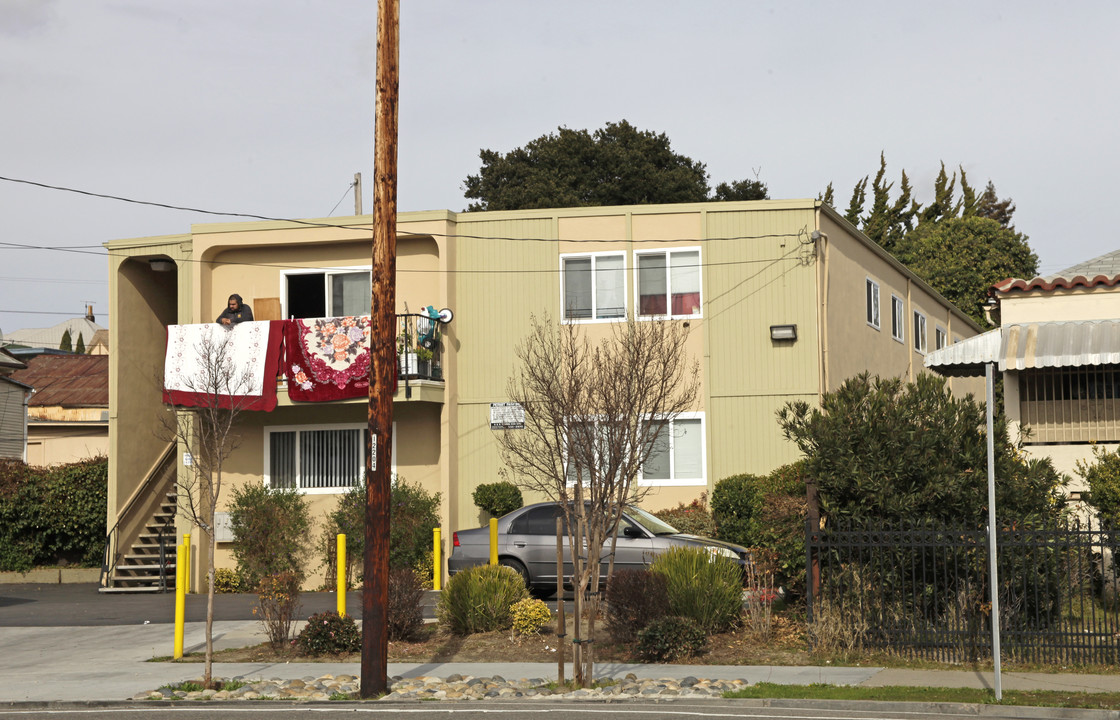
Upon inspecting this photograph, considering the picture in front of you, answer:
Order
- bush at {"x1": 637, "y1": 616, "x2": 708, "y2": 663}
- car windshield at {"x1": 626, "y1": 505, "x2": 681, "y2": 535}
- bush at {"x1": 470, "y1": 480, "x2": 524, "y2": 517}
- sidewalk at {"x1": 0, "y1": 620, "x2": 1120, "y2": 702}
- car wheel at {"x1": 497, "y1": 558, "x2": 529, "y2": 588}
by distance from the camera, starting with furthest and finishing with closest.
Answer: bush at {"x1": 470, "y1": 480, "x2": 524, "y2": 517} < car wheel at {"x1": 497, "y1": 558, "x2": 529, "y2": 588} < car windshield at {"x1": 626, "y1": 505, "x2": 681, "y2": 535} < bush at {"x1": 637, "y1": 616, "x2": 708, "y2": 663} < sidewalk at {"x1": 0, "y1": 620, "x2": 1120, "y2": 702}

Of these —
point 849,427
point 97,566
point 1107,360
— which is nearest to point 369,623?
point 849,427

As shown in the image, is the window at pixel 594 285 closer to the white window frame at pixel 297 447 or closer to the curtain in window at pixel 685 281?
the curtain in window at pixel 685 281

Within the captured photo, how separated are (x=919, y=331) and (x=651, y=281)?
1072 cm

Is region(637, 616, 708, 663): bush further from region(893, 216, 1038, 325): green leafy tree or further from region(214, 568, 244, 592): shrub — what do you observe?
region(893, 216, 1038, 325): green leafy tree

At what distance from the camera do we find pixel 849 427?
13.8 meters

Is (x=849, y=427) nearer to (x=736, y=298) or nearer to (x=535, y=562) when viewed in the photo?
(x=535, y=562)

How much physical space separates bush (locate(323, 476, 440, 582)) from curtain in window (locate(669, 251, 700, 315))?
5865 mm

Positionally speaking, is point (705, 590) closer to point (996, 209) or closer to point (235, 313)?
point (235, 313)

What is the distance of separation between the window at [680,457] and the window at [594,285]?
2403mm

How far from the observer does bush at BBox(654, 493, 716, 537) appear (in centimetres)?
2127

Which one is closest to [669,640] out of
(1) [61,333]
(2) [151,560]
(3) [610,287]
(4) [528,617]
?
(4) [528,617]

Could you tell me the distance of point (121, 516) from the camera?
24672 millimetres

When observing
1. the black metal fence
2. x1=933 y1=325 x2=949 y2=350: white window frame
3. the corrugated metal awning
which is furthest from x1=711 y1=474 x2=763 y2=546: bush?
x1=933 y1=325 x2=949 y2=350: white window frame

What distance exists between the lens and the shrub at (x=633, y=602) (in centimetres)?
1388
